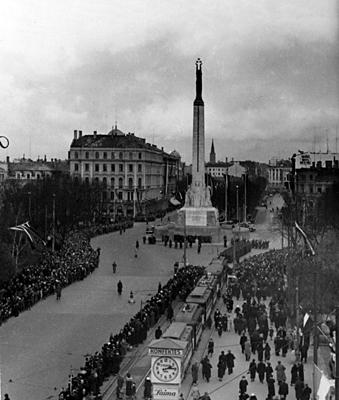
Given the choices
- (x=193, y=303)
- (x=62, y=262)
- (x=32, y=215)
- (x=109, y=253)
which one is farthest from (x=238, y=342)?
(x=32, y=215)

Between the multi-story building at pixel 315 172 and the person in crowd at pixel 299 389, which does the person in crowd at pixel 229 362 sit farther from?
the multi-story building at pixel 315 172

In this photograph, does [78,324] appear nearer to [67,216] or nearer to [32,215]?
[32,215]

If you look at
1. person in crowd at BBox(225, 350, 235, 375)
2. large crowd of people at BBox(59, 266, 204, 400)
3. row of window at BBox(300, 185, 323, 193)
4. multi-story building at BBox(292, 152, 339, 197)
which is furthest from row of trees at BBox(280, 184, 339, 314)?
row of window at BBox(300, 185, 323, 193)

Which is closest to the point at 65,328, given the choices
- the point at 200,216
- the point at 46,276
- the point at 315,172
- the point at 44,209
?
the point at 46,276

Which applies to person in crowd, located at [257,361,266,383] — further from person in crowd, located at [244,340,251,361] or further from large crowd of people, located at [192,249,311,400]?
person in crowd, located at [244,340,251,361]

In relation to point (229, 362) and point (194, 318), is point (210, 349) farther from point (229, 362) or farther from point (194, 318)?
point (229, 362)
